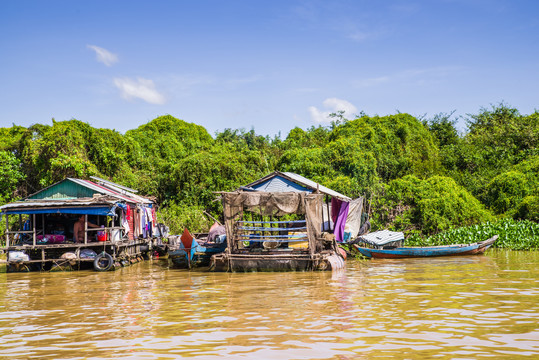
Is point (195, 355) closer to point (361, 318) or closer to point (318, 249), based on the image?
point (361, 318)

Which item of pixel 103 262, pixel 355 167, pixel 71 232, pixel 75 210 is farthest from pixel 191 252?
pixel 355 167

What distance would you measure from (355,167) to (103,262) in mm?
14375

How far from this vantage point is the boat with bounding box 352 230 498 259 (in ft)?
63.7

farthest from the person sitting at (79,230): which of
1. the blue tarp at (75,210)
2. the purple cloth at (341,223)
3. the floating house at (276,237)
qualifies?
the purple cloth at (341,223)

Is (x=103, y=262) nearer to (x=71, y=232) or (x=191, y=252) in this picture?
(x=191, y=252)

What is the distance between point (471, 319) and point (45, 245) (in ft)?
46.1

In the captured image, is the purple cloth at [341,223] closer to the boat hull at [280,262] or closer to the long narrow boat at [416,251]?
the long narrow boat at [416,251]

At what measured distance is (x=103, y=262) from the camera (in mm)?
17891

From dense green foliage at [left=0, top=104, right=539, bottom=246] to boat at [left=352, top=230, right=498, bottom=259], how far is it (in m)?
A: 3.58

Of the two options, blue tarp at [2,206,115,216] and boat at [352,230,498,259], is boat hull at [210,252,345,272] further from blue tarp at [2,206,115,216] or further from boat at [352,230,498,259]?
blue tarp at [2,206,115,216]

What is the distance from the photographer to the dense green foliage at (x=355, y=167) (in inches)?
989

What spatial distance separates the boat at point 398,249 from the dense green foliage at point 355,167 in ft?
11.7

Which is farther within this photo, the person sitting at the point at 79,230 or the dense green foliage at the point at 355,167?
the dense green foliage at the point at 355,167

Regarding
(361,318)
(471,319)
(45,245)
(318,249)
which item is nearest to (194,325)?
(361,318)
